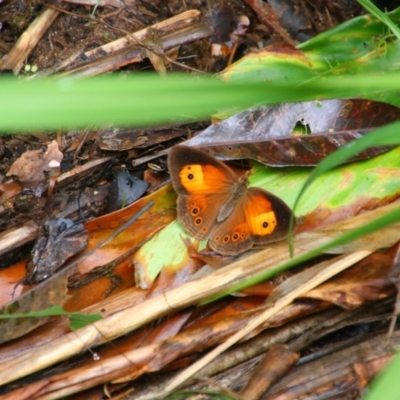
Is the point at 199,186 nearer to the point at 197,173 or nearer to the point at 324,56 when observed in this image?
the point at 197,173

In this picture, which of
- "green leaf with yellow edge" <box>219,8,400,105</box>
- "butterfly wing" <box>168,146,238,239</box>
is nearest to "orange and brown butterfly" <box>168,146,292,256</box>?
"butterfly wing" <box>168,146,238,239</box>

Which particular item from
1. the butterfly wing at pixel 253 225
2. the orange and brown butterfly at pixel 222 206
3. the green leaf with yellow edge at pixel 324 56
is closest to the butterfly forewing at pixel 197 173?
the orange and brown butterfly at pixel 222 206

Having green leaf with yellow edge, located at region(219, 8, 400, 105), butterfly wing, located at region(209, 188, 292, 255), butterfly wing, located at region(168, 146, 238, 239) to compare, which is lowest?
butterfly wing, located at region(209, 188, 292, 255)

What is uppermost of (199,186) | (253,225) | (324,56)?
(324,56)

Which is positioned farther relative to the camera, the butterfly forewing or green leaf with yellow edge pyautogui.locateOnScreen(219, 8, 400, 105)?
green leaf with yellow edge pyautogui.locateOnScreen(219, 8, 400, 105)

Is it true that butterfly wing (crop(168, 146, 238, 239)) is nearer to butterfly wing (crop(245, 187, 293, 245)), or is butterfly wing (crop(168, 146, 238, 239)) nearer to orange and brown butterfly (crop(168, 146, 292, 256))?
orange and brown butterfly (crop(168, 146, 292, 256))

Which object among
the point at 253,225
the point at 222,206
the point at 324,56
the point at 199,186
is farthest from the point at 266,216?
the point at 324,56

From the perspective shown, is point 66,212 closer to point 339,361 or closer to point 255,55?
point 255,55
